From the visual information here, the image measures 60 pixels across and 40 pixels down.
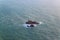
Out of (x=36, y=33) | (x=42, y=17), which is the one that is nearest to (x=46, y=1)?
(x=42, y=17)

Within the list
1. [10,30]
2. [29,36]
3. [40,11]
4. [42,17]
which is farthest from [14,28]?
[40,11]

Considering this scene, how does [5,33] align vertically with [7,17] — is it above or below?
below

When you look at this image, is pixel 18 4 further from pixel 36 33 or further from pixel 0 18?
pixel 36 33

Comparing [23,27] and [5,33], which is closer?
[5,33]

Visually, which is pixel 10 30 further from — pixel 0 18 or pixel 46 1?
pixel 46 1

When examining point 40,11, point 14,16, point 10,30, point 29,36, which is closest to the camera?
point 29,36

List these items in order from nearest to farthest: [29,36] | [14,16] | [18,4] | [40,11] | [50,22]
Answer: [29,36] → [50,22] → [14,16] → [40,11] → [18,4]

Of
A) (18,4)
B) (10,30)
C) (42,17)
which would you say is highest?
(18,4)
